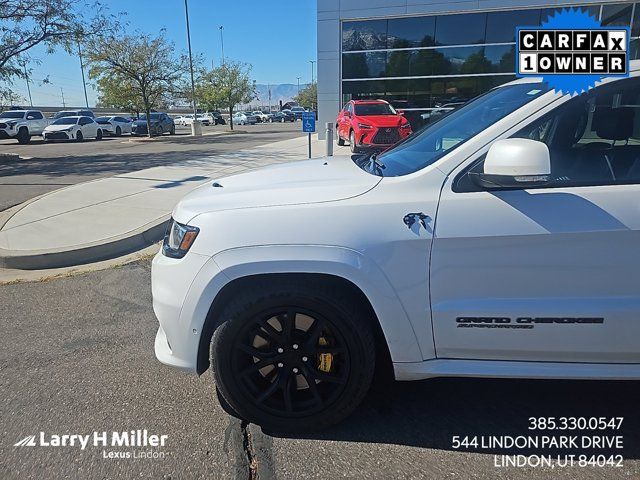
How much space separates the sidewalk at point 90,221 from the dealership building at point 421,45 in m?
12.8

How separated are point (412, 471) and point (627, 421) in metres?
1.31

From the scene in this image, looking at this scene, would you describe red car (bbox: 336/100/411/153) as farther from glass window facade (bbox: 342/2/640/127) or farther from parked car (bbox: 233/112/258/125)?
parked car (bbox: 233/112/258/125)

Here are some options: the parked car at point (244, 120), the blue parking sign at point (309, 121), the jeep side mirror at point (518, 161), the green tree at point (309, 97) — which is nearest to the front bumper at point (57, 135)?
the blue parking sign at point (309, 121)

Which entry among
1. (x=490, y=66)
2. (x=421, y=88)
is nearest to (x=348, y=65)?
(x=421, y=88)

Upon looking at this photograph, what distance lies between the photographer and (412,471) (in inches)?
83.4

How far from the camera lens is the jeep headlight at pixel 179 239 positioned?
7.48ft

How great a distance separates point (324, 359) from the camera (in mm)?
2311

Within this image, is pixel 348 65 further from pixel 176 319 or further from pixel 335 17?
pixel 176 319

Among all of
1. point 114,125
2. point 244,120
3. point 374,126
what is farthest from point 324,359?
point 244,120

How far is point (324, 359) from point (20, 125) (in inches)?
1172

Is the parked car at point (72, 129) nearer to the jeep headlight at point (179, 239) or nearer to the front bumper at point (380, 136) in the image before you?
the front bumper at point (380, 136)

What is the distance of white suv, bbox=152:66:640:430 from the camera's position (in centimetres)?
202

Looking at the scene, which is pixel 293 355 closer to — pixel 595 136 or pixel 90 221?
pixel 595 136

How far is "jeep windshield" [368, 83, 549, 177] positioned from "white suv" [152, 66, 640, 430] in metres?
0.03
